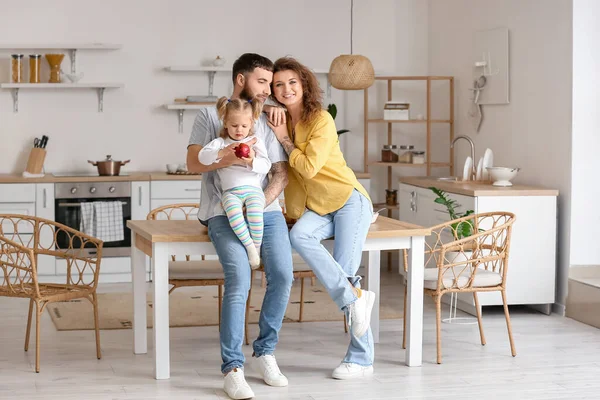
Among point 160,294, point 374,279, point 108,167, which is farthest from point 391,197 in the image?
point 160,294

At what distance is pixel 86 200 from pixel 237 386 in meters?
3.28

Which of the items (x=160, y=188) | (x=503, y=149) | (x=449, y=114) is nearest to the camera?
(x=503, y=149)

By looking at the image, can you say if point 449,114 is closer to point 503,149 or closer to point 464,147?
point 464,147

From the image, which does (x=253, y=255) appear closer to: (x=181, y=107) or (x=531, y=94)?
(x=531, y=94)

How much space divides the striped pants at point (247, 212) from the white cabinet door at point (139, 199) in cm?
299

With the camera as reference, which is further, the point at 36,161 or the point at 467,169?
the point at 36,161

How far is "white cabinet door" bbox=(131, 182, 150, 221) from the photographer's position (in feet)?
22.0

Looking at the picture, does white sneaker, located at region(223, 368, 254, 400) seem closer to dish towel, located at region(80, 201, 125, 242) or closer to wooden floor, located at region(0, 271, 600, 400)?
wooden floor, located at region(0, 271, 600, 400)

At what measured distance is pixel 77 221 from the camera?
6633mm

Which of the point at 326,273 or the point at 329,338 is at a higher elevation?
the point at 326,273

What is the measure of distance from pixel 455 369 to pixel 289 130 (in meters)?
1.35

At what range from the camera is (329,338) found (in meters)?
4.90

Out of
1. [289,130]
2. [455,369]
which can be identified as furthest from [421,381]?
[289,130]

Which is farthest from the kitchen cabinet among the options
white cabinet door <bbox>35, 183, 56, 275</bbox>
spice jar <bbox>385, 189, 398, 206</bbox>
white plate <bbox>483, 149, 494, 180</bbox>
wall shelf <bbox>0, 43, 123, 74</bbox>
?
wall shelf <bbox>0, 43, 123, 74</bbox>
